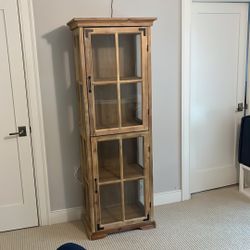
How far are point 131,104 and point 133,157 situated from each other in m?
0.47

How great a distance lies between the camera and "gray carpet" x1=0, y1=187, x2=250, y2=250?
2719mm

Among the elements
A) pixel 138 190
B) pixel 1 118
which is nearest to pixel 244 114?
pixel 138 190

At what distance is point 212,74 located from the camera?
3445 millimetres

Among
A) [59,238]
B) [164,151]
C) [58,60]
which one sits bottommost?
[59,238]

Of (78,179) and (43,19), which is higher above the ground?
(43,19)

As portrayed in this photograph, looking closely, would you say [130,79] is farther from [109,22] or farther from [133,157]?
[133,157]

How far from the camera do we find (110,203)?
9.57 feet

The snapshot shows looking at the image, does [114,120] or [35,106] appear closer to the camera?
[114,120]

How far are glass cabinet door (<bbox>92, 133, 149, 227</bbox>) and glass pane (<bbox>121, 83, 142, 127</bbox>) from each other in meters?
0.13

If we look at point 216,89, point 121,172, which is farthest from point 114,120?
point 216,89

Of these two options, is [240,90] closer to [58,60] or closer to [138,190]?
[138,190]

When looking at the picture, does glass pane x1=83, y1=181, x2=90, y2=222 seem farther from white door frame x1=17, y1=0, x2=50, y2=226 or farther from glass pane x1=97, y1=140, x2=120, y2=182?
white door frame x1=17, y1=0, x2=50, y2=226

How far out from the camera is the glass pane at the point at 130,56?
2.64 metres

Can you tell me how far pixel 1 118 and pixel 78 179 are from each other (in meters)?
0.89
